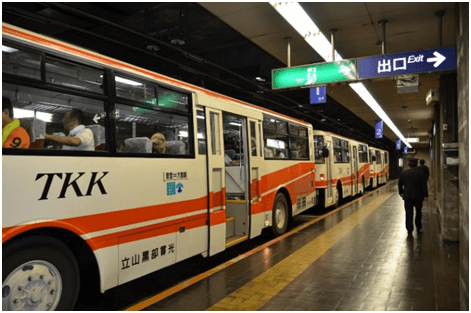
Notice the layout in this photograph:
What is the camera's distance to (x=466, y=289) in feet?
10.6

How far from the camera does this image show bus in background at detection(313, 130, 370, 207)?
41.8 ft

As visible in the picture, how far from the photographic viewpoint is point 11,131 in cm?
344

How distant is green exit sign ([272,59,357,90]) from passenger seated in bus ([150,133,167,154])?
162 inches

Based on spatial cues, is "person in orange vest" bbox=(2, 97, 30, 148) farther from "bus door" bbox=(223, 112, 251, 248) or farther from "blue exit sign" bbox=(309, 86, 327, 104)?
"blue exit sign" bbox=(309, 86, 327, 104)

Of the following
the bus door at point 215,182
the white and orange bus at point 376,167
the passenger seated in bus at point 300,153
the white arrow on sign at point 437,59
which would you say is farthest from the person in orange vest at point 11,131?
the white and orange bus at point 376,167

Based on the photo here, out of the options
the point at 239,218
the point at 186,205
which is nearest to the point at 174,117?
the point at 186,205

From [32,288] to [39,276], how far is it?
0.39 feet

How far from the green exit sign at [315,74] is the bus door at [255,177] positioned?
132cm

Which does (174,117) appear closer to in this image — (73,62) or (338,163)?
(73,62)

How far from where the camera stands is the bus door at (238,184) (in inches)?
284

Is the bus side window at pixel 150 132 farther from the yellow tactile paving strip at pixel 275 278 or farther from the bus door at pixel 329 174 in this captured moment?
the bus door at pixel 329 174

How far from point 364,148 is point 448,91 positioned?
524 inches

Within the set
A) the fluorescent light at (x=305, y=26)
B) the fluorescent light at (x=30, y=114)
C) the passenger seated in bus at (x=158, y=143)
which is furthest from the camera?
the fluorescent light at (x=305, y=26)

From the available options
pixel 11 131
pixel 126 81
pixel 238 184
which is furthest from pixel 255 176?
pixel 11 131
